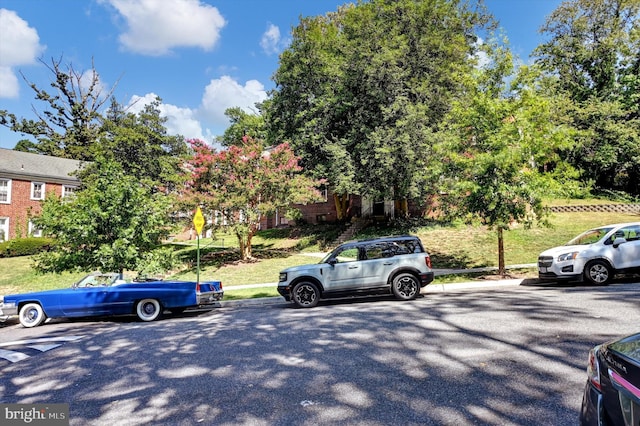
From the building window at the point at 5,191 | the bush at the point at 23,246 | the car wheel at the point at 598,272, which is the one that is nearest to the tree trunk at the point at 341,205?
the car wheel at the point at 598,272

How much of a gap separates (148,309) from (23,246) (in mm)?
23255

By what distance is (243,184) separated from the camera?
60.5 feet

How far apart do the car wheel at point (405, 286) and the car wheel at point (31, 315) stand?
9294mm

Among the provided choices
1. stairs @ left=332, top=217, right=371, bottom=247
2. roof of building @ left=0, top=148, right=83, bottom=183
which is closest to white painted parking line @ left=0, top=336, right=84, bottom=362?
stairs @ left=332, top=217, right=371, bottom=247

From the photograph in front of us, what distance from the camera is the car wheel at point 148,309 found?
9.46m

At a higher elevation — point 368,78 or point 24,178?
point 368,78

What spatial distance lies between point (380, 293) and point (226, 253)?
14170 millimetres

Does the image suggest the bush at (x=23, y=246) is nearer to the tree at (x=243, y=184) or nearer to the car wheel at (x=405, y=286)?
the tree at (x=243, y=184)

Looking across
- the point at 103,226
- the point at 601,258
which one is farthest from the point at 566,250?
the point at 103,226

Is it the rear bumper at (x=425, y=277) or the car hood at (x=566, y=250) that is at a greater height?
the car hood at (x=566, y=250)

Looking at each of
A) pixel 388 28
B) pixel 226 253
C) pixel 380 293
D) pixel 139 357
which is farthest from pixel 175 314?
pixel 388 28

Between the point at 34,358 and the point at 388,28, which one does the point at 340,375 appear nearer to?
the point at 34,358

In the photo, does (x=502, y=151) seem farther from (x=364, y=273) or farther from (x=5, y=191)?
(x=5, y=191)

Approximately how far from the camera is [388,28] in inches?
866
